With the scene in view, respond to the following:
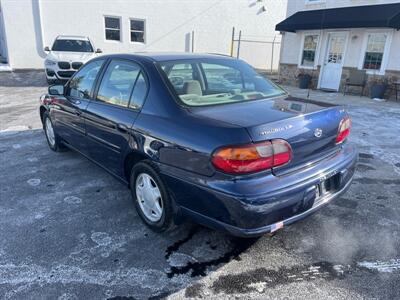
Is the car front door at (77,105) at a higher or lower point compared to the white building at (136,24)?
lower

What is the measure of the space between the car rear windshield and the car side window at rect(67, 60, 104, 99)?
45.2 inches

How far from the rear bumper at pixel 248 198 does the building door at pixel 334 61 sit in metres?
11.9

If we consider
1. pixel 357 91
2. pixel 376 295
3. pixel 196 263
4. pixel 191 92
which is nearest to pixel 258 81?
pixel 191 92

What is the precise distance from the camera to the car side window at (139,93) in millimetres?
2977

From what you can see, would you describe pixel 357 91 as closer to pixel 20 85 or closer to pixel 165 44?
pixel 165 44

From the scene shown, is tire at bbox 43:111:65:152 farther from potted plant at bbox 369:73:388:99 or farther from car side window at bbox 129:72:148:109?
potted plant at bbox 369:73:388:99

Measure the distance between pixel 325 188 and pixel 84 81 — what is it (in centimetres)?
300

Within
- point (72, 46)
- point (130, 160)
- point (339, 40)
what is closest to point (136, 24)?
Result: point (72, 46)

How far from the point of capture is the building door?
13088 mm

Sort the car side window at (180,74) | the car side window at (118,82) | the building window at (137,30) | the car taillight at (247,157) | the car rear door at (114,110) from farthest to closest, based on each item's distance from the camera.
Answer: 1. the building window at (137,30)
2. the car side window at (118,82)
3. the car rear door at (114,110)
4. the car side window at (180,74)
5. the car taillight at (247,157)

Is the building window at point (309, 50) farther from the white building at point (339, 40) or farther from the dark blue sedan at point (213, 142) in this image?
the dark blue sedan at point (213, 142)

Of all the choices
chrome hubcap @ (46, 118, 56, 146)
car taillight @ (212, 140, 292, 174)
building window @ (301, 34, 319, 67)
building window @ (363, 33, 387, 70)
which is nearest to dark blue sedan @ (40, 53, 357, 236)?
Answer: car taillight @ (212, 140, 292, 174)

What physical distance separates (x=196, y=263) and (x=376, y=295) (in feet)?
4.29

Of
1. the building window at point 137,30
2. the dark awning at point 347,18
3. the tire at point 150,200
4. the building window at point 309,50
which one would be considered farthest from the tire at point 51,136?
the building window at point 137,30
